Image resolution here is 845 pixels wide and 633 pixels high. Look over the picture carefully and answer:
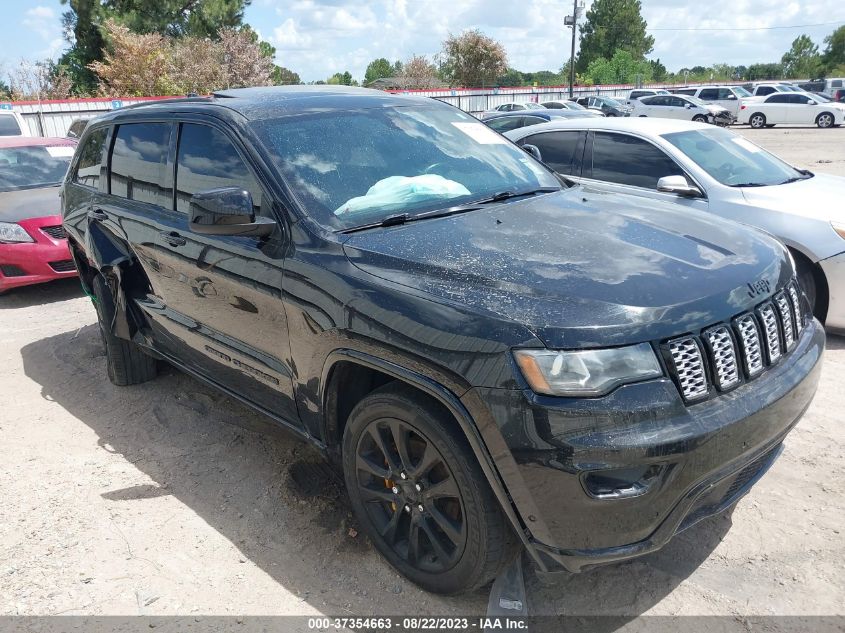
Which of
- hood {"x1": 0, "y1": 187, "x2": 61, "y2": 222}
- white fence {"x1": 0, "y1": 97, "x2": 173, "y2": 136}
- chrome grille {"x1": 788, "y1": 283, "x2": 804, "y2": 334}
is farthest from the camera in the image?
white fence {"x1": 0, "y1": 97, "x2": 173, "y2": 136}

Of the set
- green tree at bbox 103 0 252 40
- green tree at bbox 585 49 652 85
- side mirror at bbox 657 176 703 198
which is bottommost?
side mirror at bbox 657 176 703 198

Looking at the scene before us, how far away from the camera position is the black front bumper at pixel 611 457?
2.04 meters

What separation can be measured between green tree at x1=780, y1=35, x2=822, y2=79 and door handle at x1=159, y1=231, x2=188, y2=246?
84.4 metres

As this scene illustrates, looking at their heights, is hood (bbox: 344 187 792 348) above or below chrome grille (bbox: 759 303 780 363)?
above

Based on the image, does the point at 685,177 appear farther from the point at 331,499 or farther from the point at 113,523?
the point at 113,523

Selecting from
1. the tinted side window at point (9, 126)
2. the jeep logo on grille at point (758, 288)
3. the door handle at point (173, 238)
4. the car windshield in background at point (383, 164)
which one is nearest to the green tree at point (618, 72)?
the tinted side window at point (9, 126)

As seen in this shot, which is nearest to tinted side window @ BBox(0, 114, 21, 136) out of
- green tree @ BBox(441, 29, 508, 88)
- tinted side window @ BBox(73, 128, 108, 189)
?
tinted side window @ BBox(73, 128, 108, 189)

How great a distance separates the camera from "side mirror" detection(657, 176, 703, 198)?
5.21 metres

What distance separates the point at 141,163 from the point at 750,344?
11.0ft

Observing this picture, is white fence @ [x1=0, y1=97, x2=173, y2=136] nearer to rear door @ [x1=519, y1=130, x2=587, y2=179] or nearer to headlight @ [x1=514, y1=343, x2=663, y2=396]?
rear door @ [x1=519, y1=130, x2=587, y2=179]

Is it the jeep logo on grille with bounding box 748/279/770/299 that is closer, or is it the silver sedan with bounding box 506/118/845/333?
the jeep logo on grille with bounding box 748/279/770/299

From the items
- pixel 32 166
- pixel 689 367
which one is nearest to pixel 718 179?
pixel 689 367

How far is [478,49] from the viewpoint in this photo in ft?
151

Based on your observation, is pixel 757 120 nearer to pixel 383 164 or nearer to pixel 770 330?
pixel 383 164
